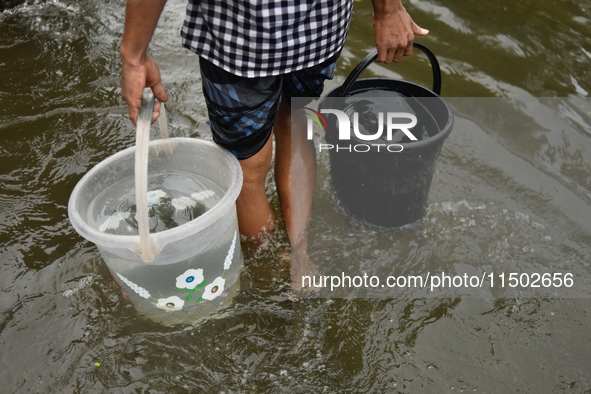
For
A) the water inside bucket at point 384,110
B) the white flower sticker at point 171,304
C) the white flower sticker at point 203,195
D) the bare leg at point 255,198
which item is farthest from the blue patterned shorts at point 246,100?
the white flower sticker at point 171,304

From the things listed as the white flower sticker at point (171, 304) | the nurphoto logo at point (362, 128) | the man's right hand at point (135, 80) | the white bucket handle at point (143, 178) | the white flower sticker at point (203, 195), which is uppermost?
the man's right hand at point (135, 80)

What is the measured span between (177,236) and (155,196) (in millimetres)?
379

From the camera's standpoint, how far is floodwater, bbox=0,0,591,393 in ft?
5.82

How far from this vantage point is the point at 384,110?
2018 mm

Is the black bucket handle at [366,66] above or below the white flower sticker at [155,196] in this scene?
above

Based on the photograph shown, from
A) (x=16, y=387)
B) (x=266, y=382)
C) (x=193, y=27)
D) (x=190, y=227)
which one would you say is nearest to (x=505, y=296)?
(x=266, y=382)

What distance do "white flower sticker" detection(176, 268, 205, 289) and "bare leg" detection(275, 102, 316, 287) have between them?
474mm

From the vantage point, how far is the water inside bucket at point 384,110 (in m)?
1.99

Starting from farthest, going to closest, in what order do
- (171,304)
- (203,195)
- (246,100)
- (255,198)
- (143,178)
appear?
(255,198) < (203,195) < (171,304) < (246,100) < (143,178)

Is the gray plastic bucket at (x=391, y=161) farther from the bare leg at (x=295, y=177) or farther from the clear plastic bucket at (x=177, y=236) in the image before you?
the clear plastic bucket at (x=177, y=236)

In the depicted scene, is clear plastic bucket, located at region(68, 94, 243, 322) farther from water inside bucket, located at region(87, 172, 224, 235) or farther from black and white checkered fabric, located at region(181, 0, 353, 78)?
black and white checkered fabric, located at region(181, 0, 353, 78)

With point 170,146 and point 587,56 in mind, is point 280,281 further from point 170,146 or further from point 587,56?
point 587,56

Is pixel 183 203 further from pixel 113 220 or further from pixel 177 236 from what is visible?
pixel 177 236

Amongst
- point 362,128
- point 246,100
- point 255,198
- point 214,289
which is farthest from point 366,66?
point 214,289
